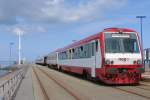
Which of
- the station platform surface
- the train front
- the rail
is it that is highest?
the train front

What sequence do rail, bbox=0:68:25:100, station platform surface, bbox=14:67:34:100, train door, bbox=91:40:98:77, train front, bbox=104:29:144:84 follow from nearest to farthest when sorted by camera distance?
1. rail, bbox=0:68:25:100
2. station platform surface, bbox=14:67:34:100
3. train front, bbox=104:29:144:84
4. train door, bbox=91:40:98:77

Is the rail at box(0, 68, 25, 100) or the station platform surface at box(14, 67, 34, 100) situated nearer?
the rail at box(0, 68, 25, 100)

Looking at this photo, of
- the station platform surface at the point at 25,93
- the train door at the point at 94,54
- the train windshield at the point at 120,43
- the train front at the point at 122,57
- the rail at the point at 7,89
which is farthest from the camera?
the train door at the point at 94,54

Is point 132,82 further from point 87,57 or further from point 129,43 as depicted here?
point 87,57

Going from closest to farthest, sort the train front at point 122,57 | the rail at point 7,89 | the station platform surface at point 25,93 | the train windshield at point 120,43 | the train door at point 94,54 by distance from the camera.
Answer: the rail at point 7,89 → the station platform surface at point 25,93 → the train front at point 122,57 → the train windshield at point 120,43 → the train door at point 94,54

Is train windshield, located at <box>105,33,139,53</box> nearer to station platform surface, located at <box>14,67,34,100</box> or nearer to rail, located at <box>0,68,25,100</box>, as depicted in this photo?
station platform surface, located at <box>14,67,34,100</box>

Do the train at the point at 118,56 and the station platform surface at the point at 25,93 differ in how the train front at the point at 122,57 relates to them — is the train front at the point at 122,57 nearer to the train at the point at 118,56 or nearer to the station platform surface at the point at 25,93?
the train at the point at 118,56

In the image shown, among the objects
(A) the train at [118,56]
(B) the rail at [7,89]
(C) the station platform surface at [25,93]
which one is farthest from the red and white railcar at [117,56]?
(B) the rail at [7,89]

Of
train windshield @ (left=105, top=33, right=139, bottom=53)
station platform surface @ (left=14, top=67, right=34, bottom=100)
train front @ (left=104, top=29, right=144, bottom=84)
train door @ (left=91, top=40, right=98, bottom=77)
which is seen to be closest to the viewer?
station platform surface @ (left=14, top=67, right=34, bottom=100)

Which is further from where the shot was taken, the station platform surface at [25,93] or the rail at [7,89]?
the station platform surface at [25,93]

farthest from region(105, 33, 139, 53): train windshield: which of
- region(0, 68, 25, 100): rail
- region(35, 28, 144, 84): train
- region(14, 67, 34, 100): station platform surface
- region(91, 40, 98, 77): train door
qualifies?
region(0, 68, 25, 100): rail

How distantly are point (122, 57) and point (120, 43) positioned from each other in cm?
100

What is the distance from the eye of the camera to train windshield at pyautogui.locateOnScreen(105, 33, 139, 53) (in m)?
26.0

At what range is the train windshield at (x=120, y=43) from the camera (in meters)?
26.0
